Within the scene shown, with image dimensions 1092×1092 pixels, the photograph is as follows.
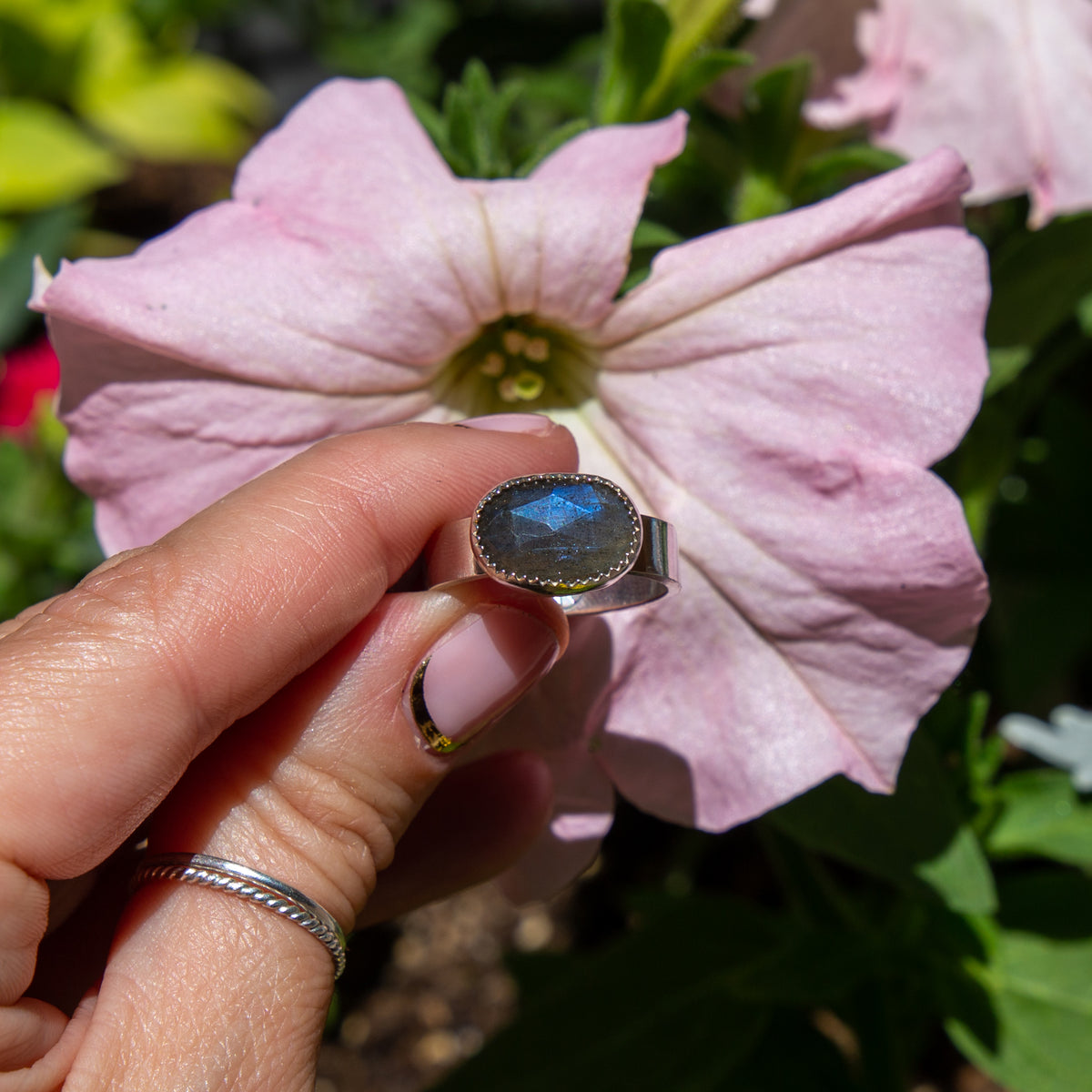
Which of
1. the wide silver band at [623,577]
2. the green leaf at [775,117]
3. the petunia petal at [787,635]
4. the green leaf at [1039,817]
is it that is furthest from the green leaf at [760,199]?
the green leaf at [1039,817]

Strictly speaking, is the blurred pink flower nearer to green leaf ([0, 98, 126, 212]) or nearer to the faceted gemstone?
green leaf ([0, 98, 126, 212])

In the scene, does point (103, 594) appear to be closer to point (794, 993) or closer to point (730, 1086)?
point (794, 993)

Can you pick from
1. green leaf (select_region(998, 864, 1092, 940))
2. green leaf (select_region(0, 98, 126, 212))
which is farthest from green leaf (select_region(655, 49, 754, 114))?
green leaf (select_region(0, 98, 126, 212))

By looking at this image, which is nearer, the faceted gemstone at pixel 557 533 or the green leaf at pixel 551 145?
the faceted gemstone at pixel 557 533

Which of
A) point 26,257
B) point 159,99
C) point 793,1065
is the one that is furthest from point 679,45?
point 159,99

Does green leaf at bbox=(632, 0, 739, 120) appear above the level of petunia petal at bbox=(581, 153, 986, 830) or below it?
above

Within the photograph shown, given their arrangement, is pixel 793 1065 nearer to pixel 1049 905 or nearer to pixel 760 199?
pixel 1049 905

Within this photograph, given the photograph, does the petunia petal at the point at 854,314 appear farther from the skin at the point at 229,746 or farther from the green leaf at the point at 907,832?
the green leaf at the point at 907,832
